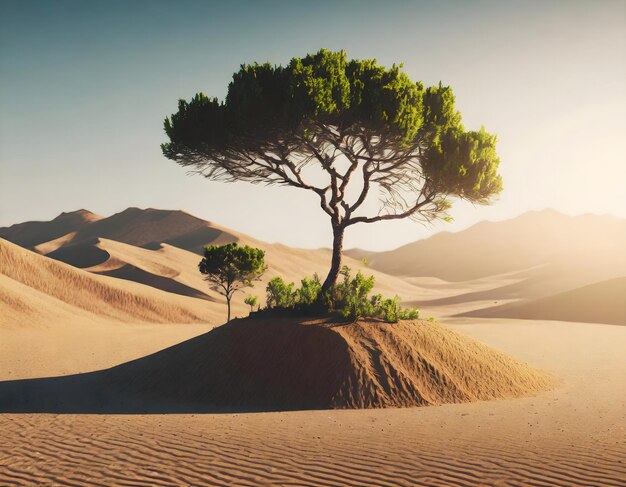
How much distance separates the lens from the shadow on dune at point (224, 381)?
53.6 feet

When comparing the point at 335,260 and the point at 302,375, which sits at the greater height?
the point at 335,260

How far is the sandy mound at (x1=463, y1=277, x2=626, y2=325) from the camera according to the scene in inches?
2263

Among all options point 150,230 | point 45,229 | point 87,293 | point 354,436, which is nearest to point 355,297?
point 354,436

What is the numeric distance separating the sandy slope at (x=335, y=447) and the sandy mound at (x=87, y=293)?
Result: 40392 millimetres

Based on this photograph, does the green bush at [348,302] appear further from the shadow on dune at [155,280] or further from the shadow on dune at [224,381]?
the shadow on dune at [155,280]

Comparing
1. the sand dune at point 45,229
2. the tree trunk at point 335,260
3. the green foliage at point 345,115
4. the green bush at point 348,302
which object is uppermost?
the sand dune at point 45,229

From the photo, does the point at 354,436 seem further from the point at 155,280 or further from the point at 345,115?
the point at 155,280

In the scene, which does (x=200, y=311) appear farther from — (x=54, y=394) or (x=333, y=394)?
(x=333, y=394)

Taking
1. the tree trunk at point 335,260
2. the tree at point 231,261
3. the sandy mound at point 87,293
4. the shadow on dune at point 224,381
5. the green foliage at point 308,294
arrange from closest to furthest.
→ the shadow on dune at point 224,381
the green foliage at point 308,294
the tree trunk at point 335,260
the tree at point 231,261
the sandy mound at point 87,293

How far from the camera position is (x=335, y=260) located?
2111cm

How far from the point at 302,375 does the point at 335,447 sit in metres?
6.65

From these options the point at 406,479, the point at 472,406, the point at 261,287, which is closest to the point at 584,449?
the point at 406,479

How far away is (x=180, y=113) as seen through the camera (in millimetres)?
22062

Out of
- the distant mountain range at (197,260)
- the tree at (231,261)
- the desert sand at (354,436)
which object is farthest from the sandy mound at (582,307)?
the tree at (231,261)
